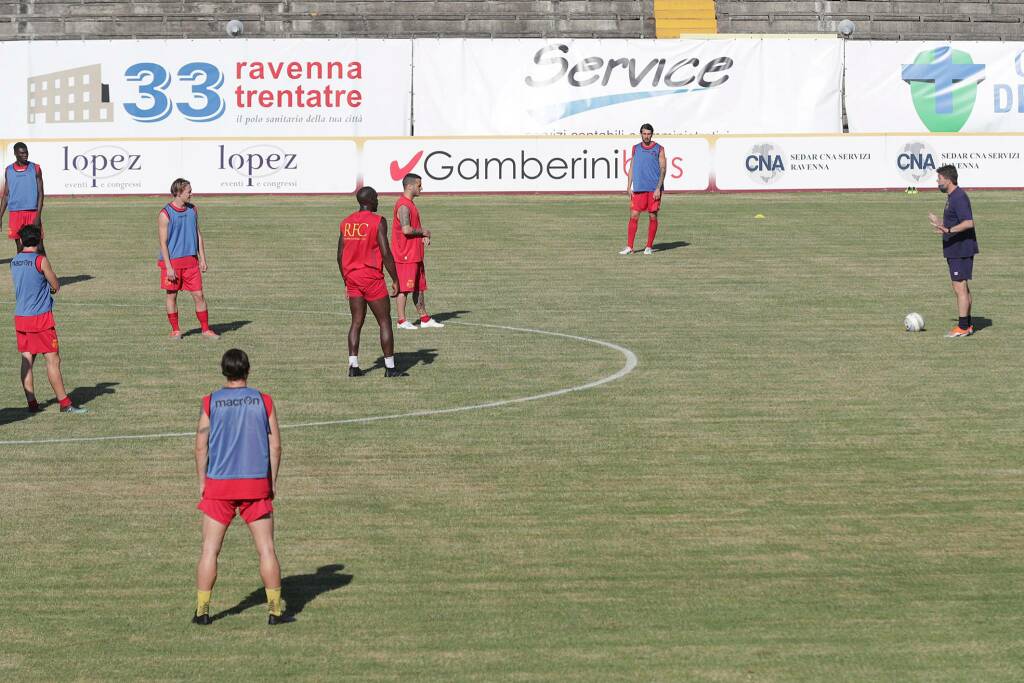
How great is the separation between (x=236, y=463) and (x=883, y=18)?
48898 mm

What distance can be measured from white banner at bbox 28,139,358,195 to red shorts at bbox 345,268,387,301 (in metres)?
23.9

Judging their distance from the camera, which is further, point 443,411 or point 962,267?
point 962,267

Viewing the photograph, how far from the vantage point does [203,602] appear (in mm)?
10000

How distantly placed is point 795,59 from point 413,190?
1215 inches

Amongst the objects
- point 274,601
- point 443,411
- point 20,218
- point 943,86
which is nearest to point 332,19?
point 943,86

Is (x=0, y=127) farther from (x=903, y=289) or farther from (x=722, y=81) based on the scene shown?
(x=903, y=289)

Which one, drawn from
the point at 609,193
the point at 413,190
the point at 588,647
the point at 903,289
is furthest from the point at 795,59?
the point at 588,647

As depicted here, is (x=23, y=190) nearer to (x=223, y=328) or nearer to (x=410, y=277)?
(x=223, y=328)

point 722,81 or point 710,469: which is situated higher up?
point 722,81

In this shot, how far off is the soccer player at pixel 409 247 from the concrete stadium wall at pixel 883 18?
108ft

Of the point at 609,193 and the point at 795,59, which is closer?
the point at 609,193

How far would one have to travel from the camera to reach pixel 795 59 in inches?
1945

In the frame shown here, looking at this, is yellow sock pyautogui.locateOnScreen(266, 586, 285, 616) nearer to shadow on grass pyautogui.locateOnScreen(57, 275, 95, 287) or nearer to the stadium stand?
shadow on grass pyautogui.locateOnScreen(57, 275, 95, 287)

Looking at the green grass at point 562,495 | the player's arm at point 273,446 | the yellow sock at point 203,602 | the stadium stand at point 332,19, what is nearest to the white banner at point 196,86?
the stadium stand at point 332,19
